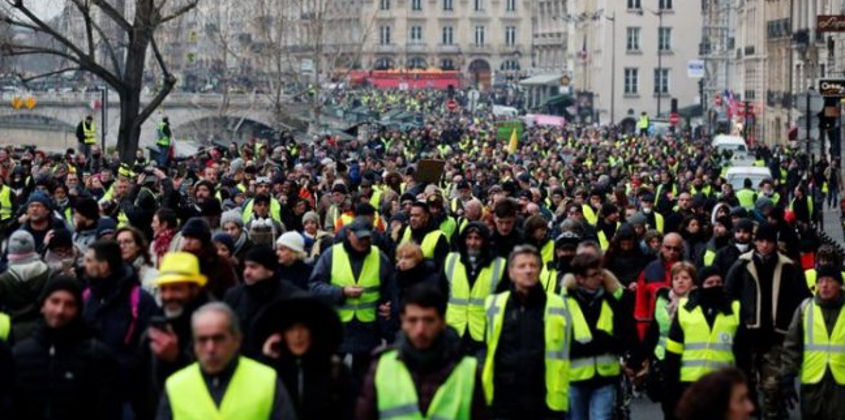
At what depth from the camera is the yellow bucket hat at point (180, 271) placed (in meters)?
9.87

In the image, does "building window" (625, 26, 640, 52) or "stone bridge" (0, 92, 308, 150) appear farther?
"building window" (625, 26, 640, 52)

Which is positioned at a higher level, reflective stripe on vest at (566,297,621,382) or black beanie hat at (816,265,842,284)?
black beanie hat at (816,265,842,284)

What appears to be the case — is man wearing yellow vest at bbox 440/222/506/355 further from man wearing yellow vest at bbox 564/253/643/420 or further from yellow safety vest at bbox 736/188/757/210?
yellow safety vest at bbox 736/188/757/210

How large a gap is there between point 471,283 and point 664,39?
9574 cm

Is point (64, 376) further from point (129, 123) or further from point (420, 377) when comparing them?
point (129, 123)

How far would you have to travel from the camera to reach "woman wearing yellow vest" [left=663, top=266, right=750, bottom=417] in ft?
41.9

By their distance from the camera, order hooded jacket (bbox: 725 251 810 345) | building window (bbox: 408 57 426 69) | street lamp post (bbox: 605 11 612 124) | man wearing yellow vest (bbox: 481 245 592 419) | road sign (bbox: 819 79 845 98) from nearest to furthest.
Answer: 1. man wearing yellow vest (bbox: 481 245 592 419)
2. hooded jacket (bbox: 725 251 810 345)
3. road sign (bbox: 819 79 845 98)
4. street lamp post (bbox: 605 11 612 124)
5. building window (bbox: 408 57 426 69)

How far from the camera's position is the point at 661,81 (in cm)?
10675

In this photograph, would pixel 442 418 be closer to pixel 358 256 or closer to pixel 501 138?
pixel 358 256

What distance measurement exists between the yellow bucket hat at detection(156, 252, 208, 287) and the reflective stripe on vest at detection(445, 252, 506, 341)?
12.3ft

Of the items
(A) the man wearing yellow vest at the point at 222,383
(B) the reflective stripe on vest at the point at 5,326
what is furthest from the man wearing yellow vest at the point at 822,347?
(A) the man wearing yellow vest at the point at 222,383

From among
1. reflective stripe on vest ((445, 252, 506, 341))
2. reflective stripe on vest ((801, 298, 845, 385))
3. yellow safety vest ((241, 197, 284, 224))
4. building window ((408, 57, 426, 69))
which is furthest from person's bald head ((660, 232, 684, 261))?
building window ((408, 57, 426, 69))

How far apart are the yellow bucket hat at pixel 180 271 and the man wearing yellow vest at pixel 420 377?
1.38 meters

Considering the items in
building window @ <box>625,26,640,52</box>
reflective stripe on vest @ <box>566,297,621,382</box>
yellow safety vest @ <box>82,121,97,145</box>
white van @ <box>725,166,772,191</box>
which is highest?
building window @ <box>625,26,640,52</box>
